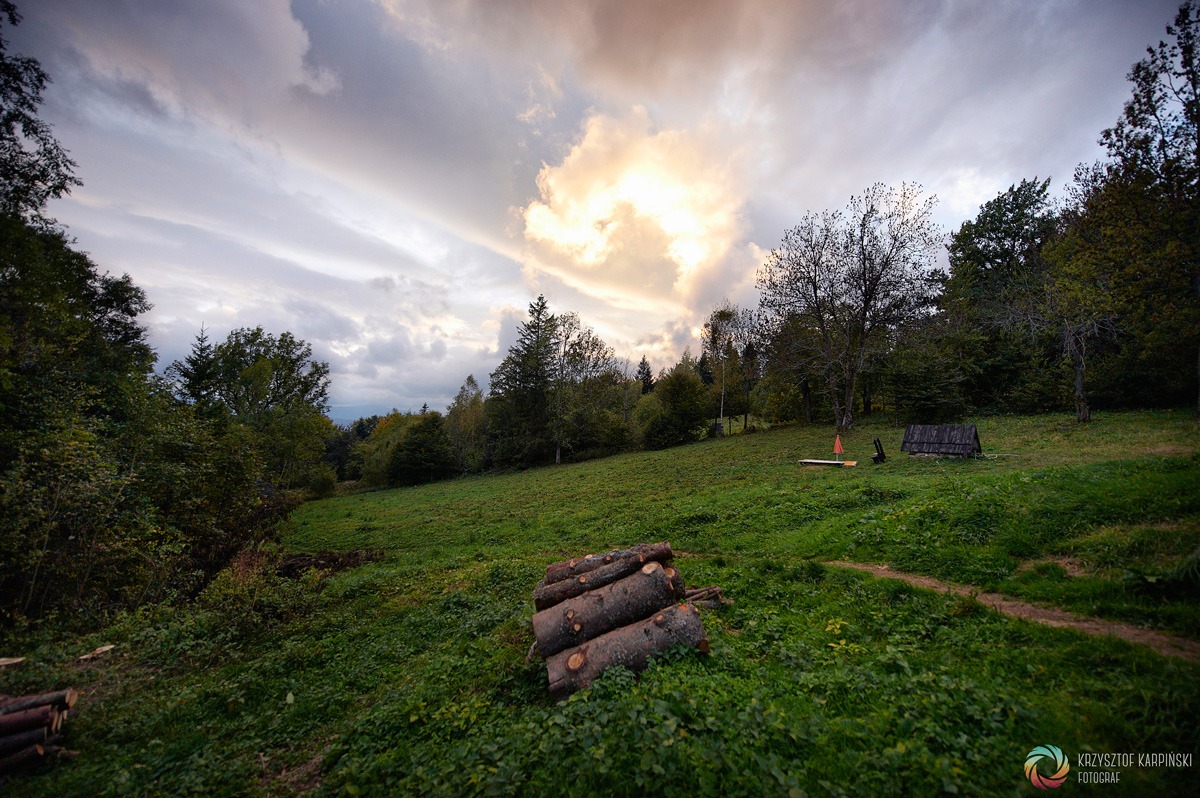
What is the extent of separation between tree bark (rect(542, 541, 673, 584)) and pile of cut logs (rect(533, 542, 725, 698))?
0.03m

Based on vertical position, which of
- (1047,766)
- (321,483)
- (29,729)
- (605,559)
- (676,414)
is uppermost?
(676,414)

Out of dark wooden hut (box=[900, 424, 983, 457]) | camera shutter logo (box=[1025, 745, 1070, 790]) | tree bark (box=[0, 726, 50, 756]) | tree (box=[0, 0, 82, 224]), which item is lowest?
tree bark (box=[0, 726, 50, 756])

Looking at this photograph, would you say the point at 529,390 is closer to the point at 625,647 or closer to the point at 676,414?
the point at 676,414

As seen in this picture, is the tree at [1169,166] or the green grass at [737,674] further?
the tree at [1169,166]

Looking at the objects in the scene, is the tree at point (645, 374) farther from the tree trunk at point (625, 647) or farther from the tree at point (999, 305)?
the tree trunk at point (625, 647)

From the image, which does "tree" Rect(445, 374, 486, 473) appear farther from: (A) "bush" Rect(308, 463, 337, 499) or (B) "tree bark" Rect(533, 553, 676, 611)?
(B) "tree bark" Rect(533, 553, 676, 611)

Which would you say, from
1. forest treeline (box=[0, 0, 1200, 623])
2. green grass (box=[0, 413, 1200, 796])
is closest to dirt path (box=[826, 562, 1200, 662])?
green grass (box=[0, 413, 1200, 796])

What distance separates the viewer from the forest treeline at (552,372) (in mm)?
9602

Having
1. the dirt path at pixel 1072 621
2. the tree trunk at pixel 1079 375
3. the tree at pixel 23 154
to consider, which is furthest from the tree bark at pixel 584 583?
the tree trunk at pixel 1079 375

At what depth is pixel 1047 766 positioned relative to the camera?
3.50 meters

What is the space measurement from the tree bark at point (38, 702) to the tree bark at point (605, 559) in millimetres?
6976

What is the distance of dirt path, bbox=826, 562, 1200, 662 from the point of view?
4.68m

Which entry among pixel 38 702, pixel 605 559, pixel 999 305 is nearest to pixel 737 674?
pixel 605 559

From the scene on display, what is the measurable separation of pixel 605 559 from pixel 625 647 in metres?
2.66
